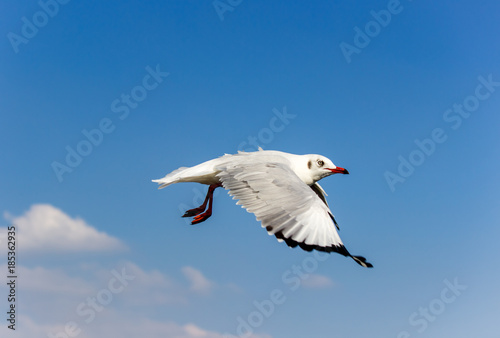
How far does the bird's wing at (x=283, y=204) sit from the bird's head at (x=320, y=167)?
2.42ft

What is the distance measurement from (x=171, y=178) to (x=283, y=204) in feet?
6.82

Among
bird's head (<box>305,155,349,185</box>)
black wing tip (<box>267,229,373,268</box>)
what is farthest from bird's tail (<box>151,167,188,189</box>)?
black wing tip (<box>267,229,373,268</box>)

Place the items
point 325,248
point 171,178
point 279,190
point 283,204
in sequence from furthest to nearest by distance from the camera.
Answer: point 171,178, point 279,190, point 283,204, point 325,248

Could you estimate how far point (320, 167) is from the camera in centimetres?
672

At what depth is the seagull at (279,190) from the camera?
479 centimetres

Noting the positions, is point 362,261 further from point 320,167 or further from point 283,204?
point 320,167

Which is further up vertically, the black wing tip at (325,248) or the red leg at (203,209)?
the red leg at (203,209)

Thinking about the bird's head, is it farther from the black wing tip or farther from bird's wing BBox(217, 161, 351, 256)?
the black wing tip

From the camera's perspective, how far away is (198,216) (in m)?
6.82

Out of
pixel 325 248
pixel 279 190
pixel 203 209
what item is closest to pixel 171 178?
pixel 203 209

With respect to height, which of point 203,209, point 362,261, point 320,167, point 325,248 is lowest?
point 362,261

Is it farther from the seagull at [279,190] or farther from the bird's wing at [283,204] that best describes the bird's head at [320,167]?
the bird's wing at [283,204]

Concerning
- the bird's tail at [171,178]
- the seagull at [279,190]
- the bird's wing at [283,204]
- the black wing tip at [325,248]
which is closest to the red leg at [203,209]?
the seagull at [279,190]

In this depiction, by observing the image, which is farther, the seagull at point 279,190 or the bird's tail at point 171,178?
the bird's tail at point 171,178
